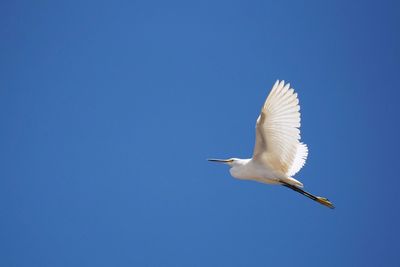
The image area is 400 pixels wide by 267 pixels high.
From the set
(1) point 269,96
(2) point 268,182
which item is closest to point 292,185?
(2) point 268,182

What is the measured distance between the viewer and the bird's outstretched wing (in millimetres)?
6234

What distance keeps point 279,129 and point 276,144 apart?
0.94 ft

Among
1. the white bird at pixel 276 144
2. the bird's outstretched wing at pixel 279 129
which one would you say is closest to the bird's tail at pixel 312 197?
the white bird at pixel 276 144

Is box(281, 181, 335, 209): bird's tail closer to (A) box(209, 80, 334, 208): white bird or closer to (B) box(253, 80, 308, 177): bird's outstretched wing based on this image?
(A) box(209, 80, 334, 208): white bird

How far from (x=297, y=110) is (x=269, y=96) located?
0.38m

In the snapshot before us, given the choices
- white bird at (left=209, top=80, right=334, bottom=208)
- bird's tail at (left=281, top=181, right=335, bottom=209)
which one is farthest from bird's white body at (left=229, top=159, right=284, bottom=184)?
bird's tail at (left=281, top=181, right=335, bottom=209)

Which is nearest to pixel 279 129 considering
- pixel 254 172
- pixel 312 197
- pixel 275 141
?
pixel 275 141

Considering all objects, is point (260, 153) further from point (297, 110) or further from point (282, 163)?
point (297, 110)

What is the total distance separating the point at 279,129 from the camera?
257 inches

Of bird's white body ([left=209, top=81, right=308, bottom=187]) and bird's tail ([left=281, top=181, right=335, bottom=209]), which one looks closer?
bird's white body ([left=209, top=81, right=308, bottom=187])

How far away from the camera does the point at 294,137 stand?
21.2 feet

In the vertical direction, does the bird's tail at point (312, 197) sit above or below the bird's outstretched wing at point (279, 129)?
below

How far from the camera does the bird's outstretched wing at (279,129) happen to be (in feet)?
20.5

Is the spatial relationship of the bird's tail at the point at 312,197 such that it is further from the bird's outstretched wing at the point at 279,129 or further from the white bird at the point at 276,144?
the bird's outstretched wing at the point at 279,129
